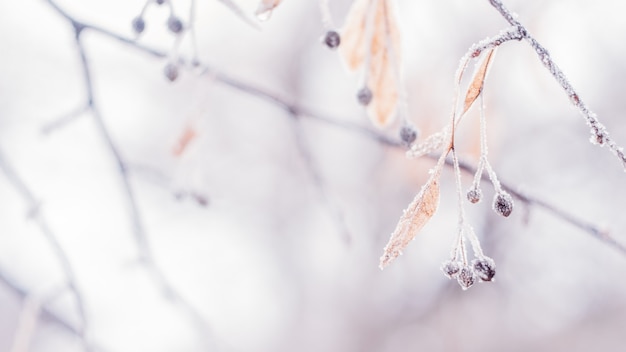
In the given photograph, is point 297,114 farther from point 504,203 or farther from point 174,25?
point 504,203

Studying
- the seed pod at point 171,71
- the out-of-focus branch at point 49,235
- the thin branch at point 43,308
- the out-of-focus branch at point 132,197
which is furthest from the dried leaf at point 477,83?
the thin branch at point 43,308

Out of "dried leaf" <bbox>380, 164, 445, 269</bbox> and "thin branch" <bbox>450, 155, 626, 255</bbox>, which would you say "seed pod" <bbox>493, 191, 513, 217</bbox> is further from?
"thin branch" <bbox>450, 155, 626, 255</bbox>

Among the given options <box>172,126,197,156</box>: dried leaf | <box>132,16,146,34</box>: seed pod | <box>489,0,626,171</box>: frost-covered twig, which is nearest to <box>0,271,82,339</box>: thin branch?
<box>172,126,197,156</box>: dried leaf

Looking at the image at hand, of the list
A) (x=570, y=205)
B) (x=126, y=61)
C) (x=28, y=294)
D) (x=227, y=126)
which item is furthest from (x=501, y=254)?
(x=28, y=294)

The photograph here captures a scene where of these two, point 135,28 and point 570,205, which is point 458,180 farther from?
point 570,205

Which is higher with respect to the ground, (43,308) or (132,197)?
(132,197)

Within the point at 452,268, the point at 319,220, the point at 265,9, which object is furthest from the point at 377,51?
the point at 319,220
